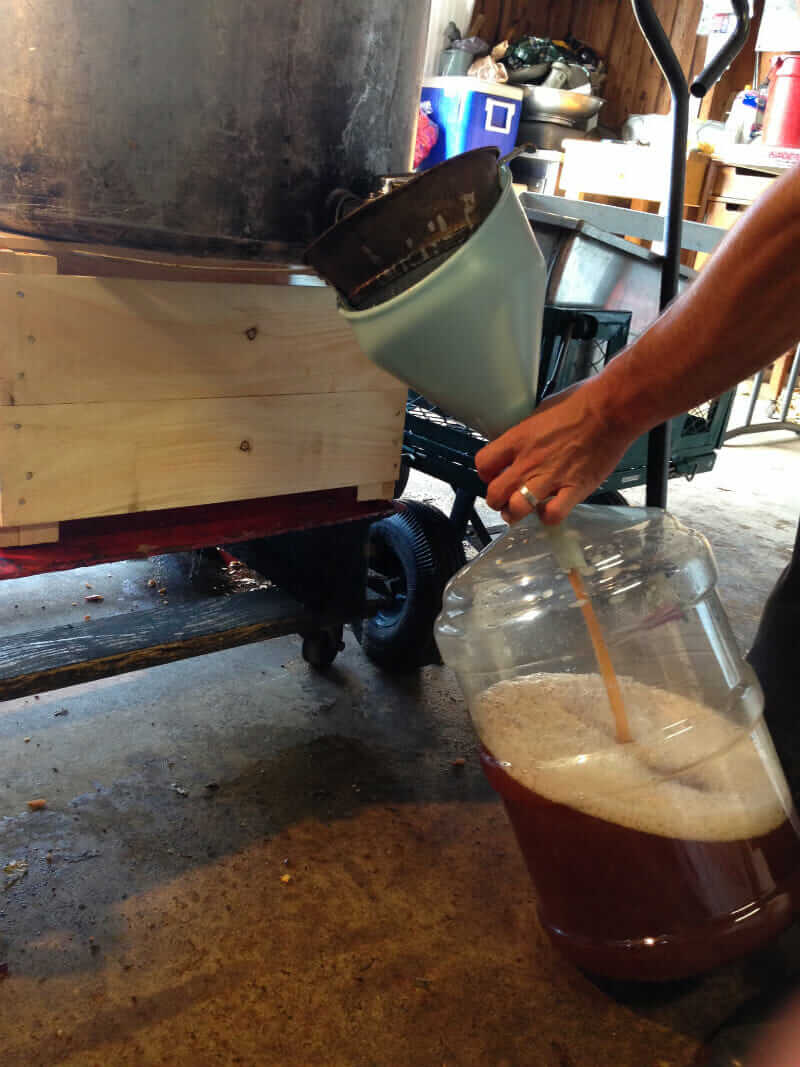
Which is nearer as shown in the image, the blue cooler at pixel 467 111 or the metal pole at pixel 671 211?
the metal pole at pixel 671 211

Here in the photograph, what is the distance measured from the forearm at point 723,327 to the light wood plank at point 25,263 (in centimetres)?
70

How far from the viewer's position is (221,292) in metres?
1.33

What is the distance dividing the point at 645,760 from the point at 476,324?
0.61m

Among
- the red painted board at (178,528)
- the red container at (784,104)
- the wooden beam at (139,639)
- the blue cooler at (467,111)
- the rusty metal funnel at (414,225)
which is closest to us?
the rusty metal funnel at (414,225)

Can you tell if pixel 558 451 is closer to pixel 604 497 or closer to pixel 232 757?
pixel 232 757

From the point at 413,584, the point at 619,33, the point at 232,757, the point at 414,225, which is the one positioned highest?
the point at 619,33

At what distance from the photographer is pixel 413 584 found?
2.12 m

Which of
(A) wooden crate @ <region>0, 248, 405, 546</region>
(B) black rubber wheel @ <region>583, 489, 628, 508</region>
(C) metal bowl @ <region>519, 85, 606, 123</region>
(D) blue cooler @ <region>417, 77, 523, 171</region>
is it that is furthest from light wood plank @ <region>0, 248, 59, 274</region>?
(C) metal bowl @ <region>519, 85, 606, 123</region>

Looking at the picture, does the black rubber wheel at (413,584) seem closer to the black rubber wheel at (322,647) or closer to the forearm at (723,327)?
the black rubber wheel at (322,647)

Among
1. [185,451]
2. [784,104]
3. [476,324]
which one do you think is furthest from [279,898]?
[784,104]

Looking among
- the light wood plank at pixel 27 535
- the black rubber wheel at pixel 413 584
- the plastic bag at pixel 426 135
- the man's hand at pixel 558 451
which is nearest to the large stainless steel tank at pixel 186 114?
the light wood plank at pixel 27 535

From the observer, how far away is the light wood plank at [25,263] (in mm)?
1154

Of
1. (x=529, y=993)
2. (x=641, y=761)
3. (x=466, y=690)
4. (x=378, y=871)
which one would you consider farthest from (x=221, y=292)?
(x=529, y=993)

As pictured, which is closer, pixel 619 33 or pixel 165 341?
pixel 165 341
